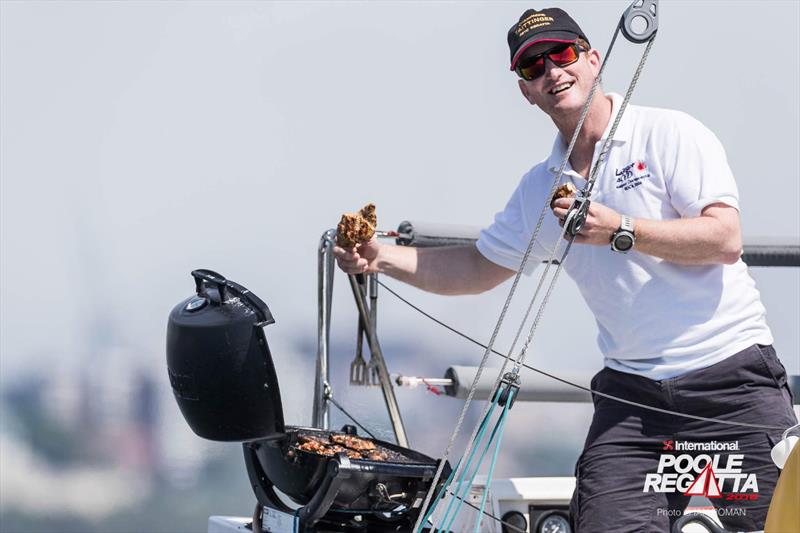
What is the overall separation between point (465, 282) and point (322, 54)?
8.76 ft

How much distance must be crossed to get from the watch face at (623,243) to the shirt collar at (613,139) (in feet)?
1.17

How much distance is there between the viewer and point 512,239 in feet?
9.97

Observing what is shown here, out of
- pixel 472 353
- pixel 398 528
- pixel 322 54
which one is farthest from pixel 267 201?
pixel 398 528

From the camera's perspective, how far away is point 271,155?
538 centimetres

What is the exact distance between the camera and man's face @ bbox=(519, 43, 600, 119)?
270cm

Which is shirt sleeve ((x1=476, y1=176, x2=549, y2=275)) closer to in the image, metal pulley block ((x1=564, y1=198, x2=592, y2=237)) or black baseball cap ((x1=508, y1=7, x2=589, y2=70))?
black baseball cap ((x1=508, y1=7, x2=589, y2=70))

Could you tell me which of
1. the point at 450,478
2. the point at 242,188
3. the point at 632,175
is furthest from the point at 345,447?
the point at 242,188

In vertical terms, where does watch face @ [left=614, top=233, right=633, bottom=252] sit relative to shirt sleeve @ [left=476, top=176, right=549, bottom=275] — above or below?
above

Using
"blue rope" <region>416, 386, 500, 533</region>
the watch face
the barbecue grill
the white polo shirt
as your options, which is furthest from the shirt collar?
the barbecue grill

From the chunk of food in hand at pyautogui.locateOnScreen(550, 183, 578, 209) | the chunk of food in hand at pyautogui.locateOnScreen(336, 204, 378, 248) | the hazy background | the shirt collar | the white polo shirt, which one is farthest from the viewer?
the hazy background

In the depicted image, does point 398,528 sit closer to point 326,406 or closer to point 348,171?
point 326,406

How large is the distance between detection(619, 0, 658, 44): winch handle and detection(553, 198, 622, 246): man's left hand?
1.18ft

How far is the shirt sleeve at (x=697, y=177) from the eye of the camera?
253 centimetres

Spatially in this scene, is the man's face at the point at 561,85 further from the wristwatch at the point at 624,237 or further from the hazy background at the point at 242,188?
the hazy background at the point at 242,188
